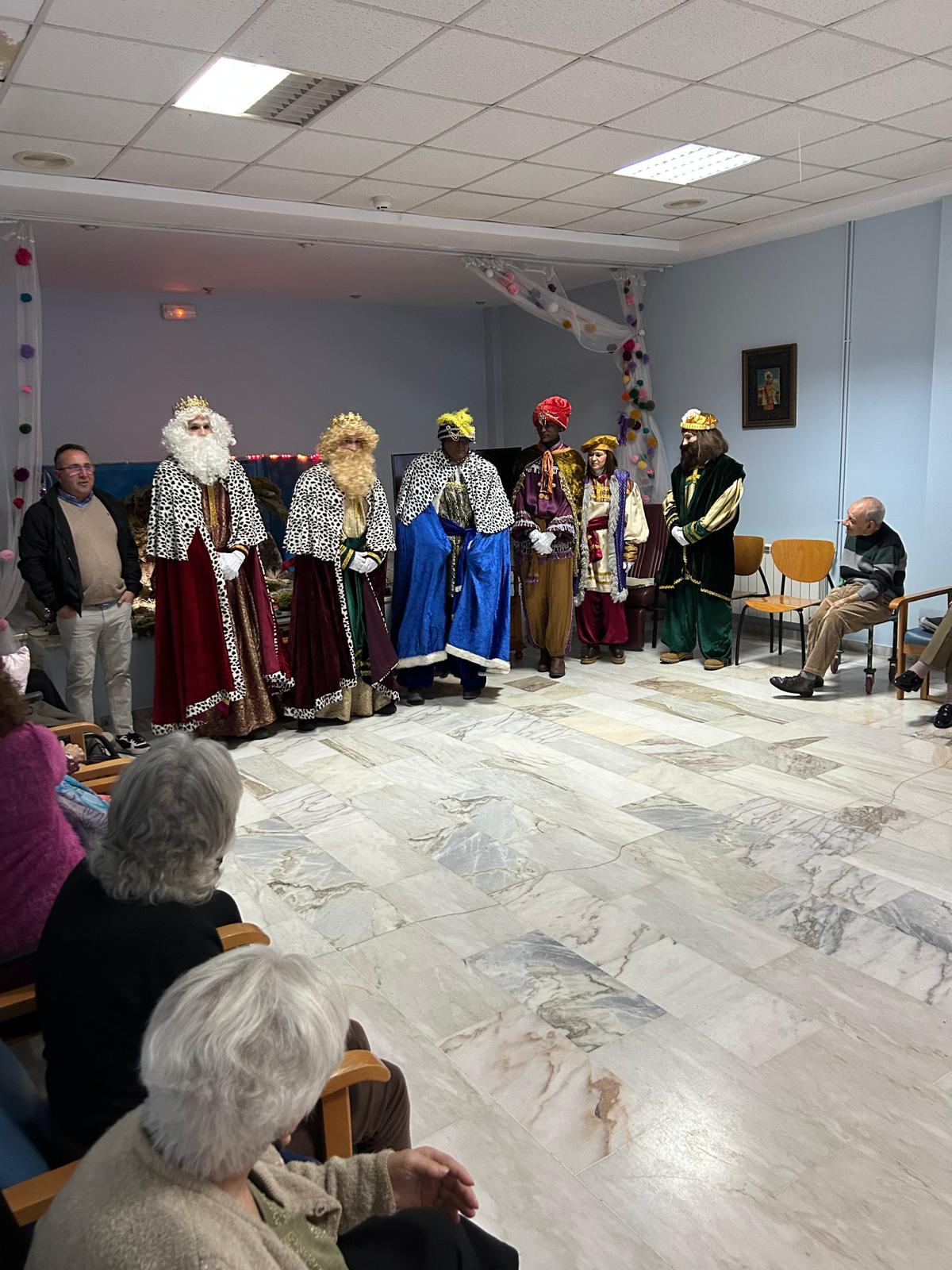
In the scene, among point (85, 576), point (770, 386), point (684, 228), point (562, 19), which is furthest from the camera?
point (770, 386)

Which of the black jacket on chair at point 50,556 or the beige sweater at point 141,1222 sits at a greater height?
the black jacket on chair at point 50,556

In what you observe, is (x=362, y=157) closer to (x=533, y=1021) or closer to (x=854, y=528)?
(x=854, y=528)

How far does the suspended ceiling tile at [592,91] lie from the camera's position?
3496mm

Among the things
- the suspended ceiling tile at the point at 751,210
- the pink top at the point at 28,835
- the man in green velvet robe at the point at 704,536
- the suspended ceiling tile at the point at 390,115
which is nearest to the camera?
the pink top at the point at 28,835

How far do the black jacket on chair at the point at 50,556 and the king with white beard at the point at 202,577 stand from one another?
365 mm

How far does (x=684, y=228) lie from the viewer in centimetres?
624

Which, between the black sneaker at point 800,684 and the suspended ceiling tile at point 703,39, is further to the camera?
the black sneaker at point 800,684

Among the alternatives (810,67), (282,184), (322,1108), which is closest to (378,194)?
(282,184)

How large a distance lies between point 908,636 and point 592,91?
10.4 feet

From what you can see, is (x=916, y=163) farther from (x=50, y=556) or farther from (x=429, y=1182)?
(x=429, y=1182)

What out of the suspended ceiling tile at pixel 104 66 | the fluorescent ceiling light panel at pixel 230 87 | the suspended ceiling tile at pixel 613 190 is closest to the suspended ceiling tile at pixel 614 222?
the suspended ceiling tile at pixel 613 190

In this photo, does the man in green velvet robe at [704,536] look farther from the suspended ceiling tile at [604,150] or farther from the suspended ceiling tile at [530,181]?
the suspended ceiling tile at [604,150]

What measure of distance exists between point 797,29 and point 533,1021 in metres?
3.24

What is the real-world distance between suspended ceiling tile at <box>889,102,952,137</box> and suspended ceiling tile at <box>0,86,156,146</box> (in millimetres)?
A: 3162
